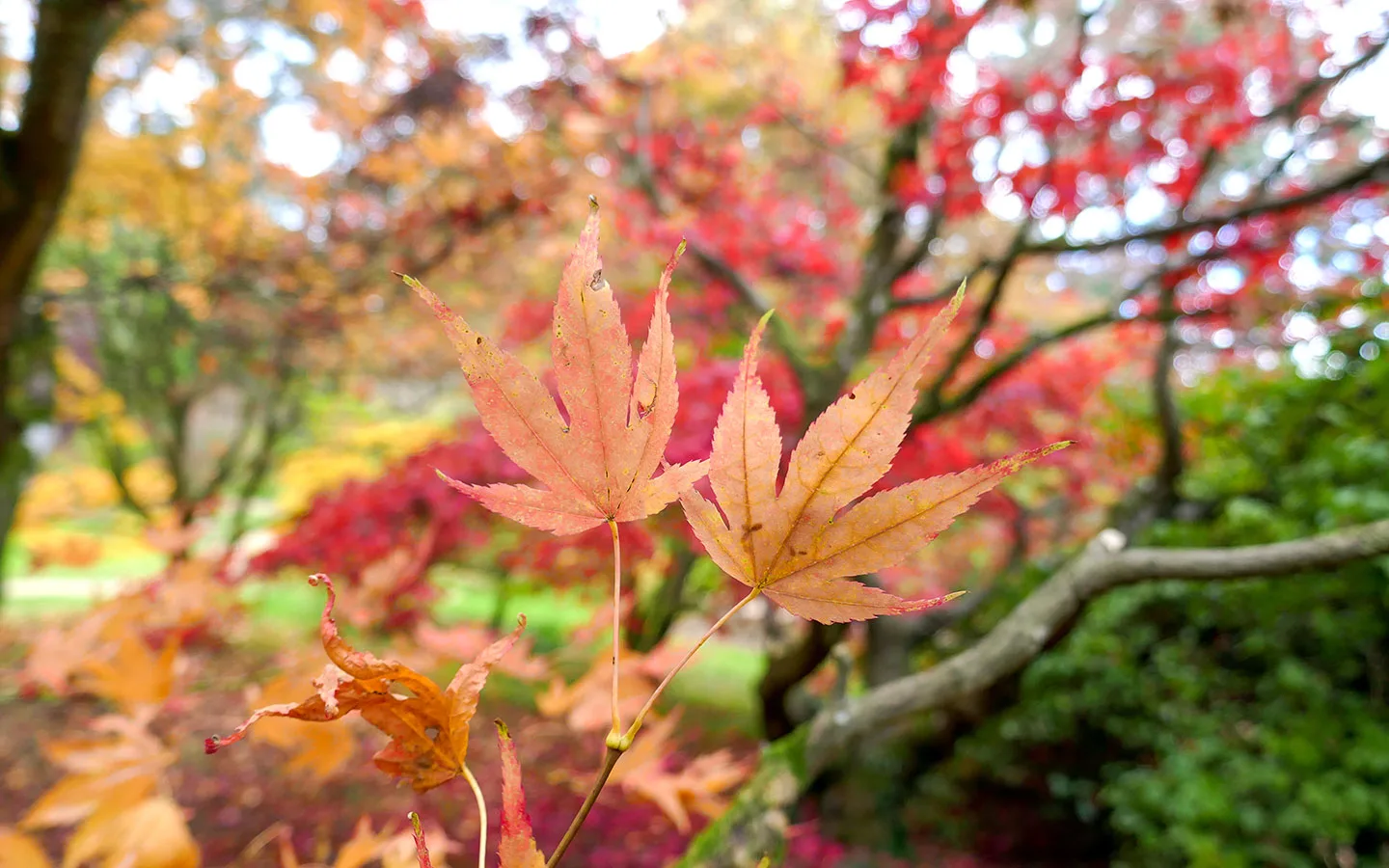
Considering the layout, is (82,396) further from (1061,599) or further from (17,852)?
(1061,599)

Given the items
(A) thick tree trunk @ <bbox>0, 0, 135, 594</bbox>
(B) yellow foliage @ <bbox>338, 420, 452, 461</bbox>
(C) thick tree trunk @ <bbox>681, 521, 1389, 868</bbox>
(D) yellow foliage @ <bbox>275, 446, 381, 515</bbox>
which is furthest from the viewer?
(D) yellow foliage @ <bbox>275, 446, 381, 515</bbox>

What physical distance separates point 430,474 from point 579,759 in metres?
1.99

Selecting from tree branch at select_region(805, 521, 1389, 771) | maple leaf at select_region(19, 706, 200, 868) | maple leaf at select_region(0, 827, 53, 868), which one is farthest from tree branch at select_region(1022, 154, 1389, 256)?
maple leaf at select_region(0, 827, 53, 868)

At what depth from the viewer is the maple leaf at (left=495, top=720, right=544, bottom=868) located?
388 millimetres

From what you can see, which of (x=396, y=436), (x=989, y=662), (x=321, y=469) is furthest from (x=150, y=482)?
(x=989, y=662)

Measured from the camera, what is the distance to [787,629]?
646 centimetres

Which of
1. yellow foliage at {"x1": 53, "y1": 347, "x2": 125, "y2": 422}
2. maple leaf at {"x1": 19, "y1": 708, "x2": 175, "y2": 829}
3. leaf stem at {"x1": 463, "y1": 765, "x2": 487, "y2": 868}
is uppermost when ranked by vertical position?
leaf stem at {"x1": 463, "y1": 765, "x2": 487, "y2": 868}

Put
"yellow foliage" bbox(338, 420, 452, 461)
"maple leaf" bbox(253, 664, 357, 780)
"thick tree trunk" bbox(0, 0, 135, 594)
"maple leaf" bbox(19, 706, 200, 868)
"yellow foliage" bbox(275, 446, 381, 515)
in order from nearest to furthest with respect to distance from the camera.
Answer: "maple leaf" bbox(19, 706, 200, 868) → "maple leaf" bbox(253, 664, 357, 780) → "thick tree trunk" bbox(0, 0, 135, 594) → "yellow foliage" bbox(338, 420, 452, 461) → "yellow foliage" bbox(275, 446, 381, 515)

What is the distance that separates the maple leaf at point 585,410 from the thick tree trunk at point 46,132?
2.30m

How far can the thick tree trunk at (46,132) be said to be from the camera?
74.1 inches

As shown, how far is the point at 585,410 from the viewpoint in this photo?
0.41 metres

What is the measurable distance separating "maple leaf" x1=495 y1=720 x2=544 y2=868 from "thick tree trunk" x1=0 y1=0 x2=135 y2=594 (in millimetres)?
2413

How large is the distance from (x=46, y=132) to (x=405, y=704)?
2.37 meters

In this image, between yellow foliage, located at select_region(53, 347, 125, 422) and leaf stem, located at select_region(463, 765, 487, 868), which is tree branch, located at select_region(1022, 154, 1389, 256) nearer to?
leaf stem, located at select_region(463, 765, 487, 868)
